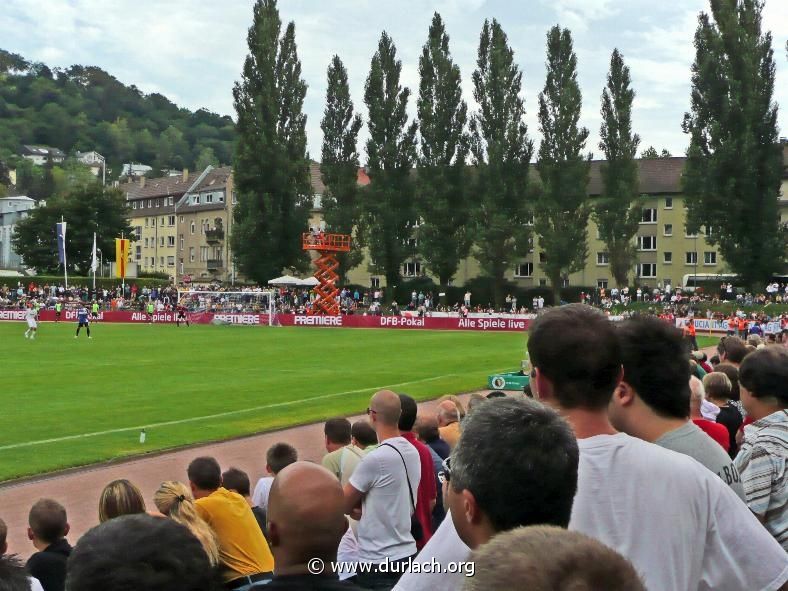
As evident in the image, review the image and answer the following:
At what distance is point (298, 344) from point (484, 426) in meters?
45.3

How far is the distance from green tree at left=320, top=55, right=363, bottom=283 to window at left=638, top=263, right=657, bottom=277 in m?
31.2

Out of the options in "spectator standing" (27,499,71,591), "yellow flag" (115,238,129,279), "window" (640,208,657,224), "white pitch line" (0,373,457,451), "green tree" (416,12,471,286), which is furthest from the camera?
"window" (640,208,657,224)

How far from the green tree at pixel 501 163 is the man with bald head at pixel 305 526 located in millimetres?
74447

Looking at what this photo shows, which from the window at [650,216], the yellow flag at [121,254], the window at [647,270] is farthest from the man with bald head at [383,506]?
the window at [650,216]

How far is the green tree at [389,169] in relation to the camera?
81.2m

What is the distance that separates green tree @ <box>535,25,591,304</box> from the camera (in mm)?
76688

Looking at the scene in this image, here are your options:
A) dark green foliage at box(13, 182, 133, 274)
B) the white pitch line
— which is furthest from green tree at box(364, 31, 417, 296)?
the white pitch line

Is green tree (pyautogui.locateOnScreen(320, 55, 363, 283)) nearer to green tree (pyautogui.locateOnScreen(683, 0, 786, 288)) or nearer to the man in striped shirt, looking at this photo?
green tree (pyautogui.locateOnScreen(683, 0, 786, 288))

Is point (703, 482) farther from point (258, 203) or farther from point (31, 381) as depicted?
point (258, 203)

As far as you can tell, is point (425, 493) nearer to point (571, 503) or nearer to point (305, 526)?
point (305, 526)

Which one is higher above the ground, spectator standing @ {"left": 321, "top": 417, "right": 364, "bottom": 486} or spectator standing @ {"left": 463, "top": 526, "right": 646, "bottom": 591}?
spectator standing @ {"left": 463, "top": 526, "right": 646, "bottom": 591}

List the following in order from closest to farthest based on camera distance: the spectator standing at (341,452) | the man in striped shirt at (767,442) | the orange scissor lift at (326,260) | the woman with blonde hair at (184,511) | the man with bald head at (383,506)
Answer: the man in striped shirt at (767,442) < the woman with blonde hair at (184,511) < the man with bald head at (383,506) < the spectator standing at (341,452) < the orange scissor lift at (326,260)

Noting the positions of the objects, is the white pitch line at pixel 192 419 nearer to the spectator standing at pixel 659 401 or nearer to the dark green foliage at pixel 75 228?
the spectator standing at pixel 659 401

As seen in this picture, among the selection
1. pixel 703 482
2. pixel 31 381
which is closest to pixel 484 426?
pixel 703 482
